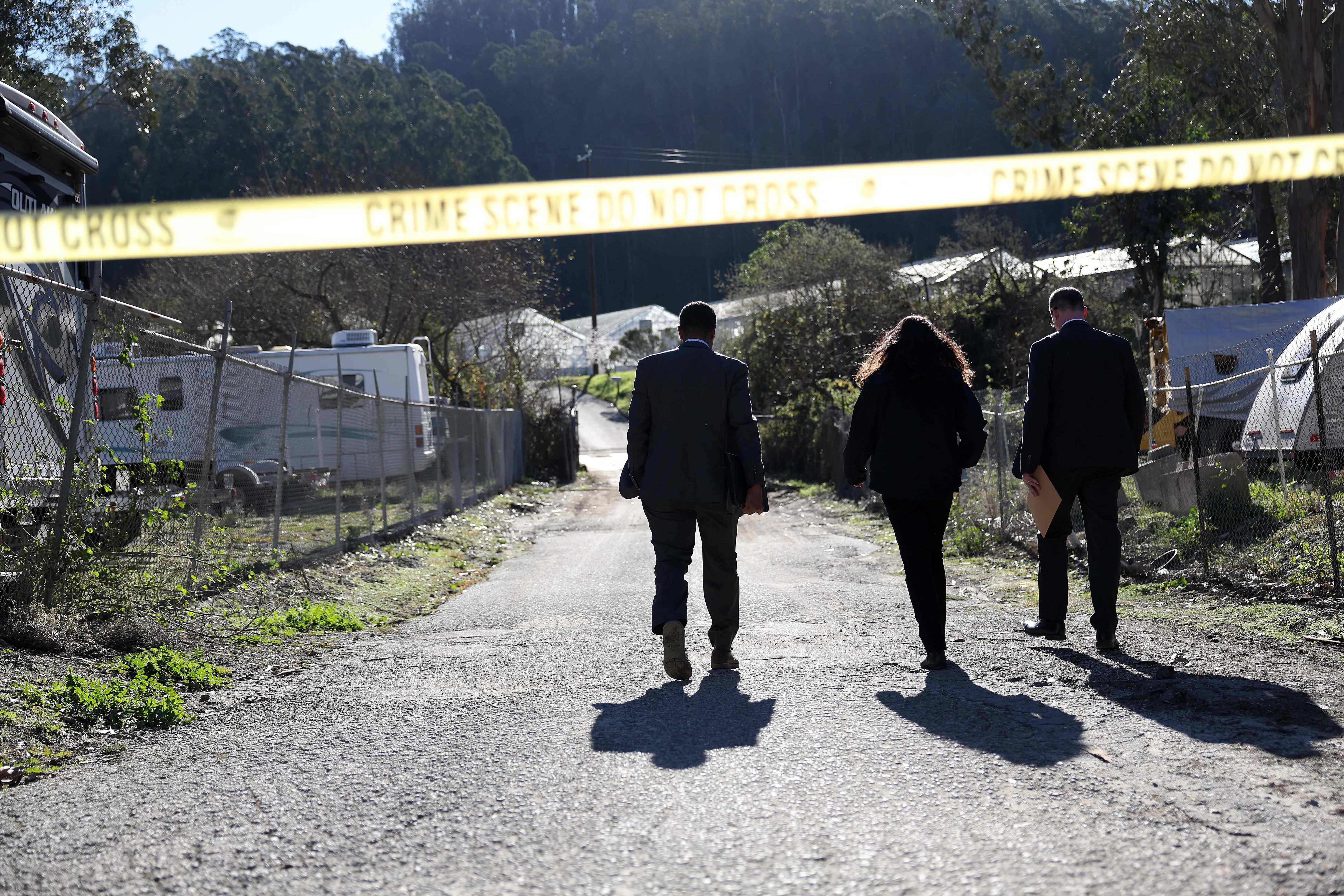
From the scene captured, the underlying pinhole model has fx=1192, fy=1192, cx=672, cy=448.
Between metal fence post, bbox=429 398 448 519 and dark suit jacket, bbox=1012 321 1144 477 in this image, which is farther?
metal fence post, bbox=429 398 448 519

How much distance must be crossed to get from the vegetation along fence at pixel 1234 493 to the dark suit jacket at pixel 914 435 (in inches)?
95.1

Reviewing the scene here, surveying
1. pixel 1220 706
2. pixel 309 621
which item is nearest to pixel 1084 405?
pixel 1220 706

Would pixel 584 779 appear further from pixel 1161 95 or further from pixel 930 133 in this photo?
pixel 930 133

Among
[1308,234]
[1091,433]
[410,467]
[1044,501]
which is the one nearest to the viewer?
[1091,433]

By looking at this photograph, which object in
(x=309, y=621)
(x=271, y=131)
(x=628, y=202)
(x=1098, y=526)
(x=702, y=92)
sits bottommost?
(x=309, y=621)

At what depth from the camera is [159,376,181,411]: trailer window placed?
737 centimetres

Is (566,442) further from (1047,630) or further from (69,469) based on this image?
(1047,630)

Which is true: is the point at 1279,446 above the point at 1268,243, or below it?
below

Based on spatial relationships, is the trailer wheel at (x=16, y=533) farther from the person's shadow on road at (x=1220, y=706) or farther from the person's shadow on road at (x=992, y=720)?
the person's shadow on road at (x=1220, y=706)

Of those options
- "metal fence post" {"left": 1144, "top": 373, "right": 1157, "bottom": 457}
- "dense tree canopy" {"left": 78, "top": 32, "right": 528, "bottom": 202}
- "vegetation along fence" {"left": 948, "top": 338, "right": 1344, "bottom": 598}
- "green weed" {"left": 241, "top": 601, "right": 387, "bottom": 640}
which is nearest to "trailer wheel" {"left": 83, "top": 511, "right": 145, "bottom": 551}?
"green weed" {"left": 241, "top": 601, "right": 387, "bottom": 640}

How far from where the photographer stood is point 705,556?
19.6 ft

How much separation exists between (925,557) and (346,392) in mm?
7516

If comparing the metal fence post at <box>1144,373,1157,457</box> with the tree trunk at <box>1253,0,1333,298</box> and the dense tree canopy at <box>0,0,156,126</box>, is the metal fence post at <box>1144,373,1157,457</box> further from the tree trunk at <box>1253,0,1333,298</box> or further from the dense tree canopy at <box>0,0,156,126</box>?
the dense tree canopy at <box>0,0,156,126</box>

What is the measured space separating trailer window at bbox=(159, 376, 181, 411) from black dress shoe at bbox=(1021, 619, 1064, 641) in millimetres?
5139
